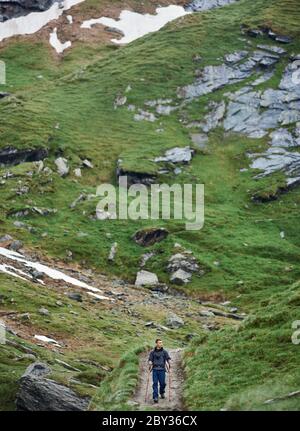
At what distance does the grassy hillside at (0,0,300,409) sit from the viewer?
101 feet

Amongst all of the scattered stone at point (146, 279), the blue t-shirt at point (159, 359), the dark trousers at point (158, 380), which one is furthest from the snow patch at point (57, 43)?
the dark trousers at point (158, 380)

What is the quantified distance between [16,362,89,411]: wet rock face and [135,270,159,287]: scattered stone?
176 feet

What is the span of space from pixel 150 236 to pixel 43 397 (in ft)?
219

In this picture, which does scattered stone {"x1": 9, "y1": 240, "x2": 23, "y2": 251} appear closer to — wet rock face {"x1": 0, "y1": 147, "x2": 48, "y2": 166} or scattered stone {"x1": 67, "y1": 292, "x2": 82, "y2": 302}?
scattered stone {"x1": 67, "y1": 292, "x2": 82, "y2": 302}

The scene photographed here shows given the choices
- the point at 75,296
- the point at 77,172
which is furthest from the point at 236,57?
the point at 75,296

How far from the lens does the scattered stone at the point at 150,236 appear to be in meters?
97.3

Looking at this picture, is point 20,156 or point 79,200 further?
point 20,156

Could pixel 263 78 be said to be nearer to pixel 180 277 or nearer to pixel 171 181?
pixel 171 181

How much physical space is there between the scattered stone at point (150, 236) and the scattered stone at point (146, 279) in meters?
8.90

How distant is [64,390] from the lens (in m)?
33.4

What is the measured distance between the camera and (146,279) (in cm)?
8788
